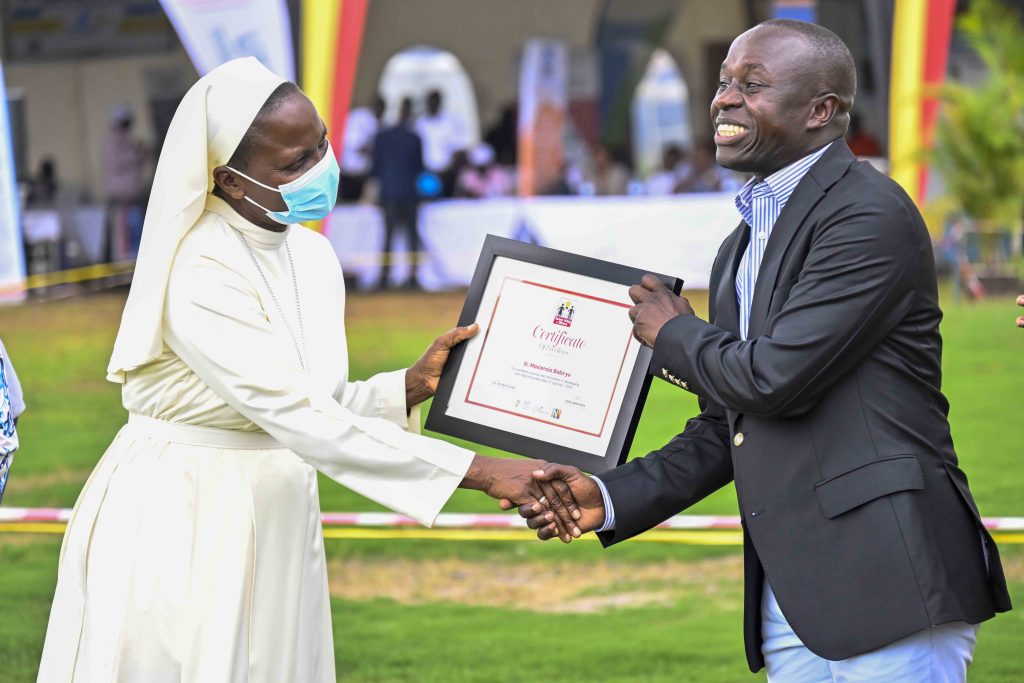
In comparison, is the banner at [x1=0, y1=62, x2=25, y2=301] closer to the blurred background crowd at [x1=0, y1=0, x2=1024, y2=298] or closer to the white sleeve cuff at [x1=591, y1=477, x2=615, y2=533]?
the blurred background crowd at [x1=0, y1=0, x2=1024, y2=298]

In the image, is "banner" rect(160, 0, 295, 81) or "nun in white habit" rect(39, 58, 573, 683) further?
"banner" rect(160, 0, 295, 81)

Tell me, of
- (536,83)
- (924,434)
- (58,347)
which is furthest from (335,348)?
(536,83)

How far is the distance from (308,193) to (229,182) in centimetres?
21

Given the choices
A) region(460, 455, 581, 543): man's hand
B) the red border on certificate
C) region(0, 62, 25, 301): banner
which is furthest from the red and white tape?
region(0, 62, 25, 301): banner

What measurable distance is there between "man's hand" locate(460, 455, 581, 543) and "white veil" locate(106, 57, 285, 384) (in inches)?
38.1

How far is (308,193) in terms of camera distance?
148 inches

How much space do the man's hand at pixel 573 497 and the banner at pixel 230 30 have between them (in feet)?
42.7

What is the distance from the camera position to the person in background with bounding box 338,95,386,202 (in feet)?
63.0

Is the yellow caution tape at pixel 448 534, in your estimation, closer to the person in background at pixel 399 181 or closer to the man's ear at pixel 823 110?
the man's ear at pixel 823 110

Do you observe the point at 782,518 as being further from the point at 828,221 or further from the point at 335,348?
the point at 335,348

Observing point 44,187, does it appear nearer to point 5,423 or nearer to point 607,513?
point 5,423

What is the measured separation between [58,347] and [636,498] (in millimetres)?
11201

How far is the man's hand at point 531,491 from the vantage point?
3.93m

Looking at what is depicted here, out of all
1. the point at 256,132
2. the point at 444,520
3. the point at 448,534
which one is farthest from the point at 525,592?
the point at 256,132
